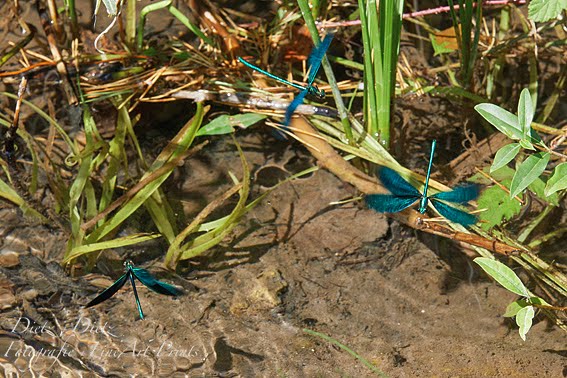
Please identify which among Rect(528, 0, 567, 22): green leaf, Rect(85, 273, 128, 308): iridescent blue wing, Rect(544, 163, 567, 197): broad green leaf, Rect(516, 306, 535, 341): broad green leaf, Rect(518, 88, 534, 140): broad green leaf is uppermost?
Rect(528, 0, 567, 22): green leaf

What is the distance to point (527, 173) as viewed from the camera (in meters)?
1.65

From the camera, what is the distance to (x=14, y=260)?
7.18 ft

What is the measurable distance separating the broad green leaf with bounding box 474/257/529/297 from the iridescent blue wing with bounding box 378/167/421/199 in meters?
0.37

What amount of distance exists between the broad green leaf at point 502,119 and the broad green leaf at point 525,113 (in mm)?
17

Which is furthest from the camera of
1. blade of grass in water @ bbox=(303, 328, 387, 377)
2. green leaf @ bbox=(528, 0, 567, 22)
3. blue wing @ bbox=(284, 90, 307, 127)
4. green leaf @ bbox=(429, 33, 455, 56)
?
green leaf @ bbox=(429, 33, 455, 56)

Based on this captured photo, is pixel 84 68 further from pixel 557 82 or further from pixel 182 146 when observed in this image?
pixel 557 82

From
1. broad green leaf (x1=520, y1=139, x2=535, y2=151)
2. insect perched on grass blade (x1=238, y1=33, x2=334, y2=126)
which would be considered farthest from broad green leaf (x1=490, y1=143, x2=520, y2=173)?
insect perched on grass blade (x1=238, y1=33, x2=334, y2=126)

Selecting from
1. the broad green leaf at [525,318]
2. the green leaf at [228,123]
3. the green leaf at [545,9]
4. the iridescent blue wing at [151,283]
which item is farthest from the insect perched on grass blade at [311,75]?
the broad green leaf at [525,318]

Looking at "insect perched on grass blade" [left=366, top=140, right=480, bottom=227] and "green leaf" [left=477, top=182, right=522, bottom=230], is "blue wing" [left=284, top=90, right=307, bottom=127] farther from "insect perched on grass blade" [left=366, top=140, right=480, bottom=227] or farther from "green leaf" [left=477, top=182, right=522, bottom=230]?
"green leaf" [left=477, top=182, right=522, bottom=230]

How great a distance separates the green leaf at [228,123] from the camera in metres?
2.41

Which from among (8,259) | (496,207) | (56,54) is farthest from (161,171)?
(496,207)

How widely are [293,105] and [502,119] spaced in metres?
0.88

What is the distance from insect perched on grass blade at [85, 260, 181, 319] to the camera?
1954mm

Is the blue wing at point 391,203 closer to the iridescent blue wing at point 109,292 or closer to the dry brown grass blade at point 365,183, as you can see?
the dry brown grass blade at point 365,183
